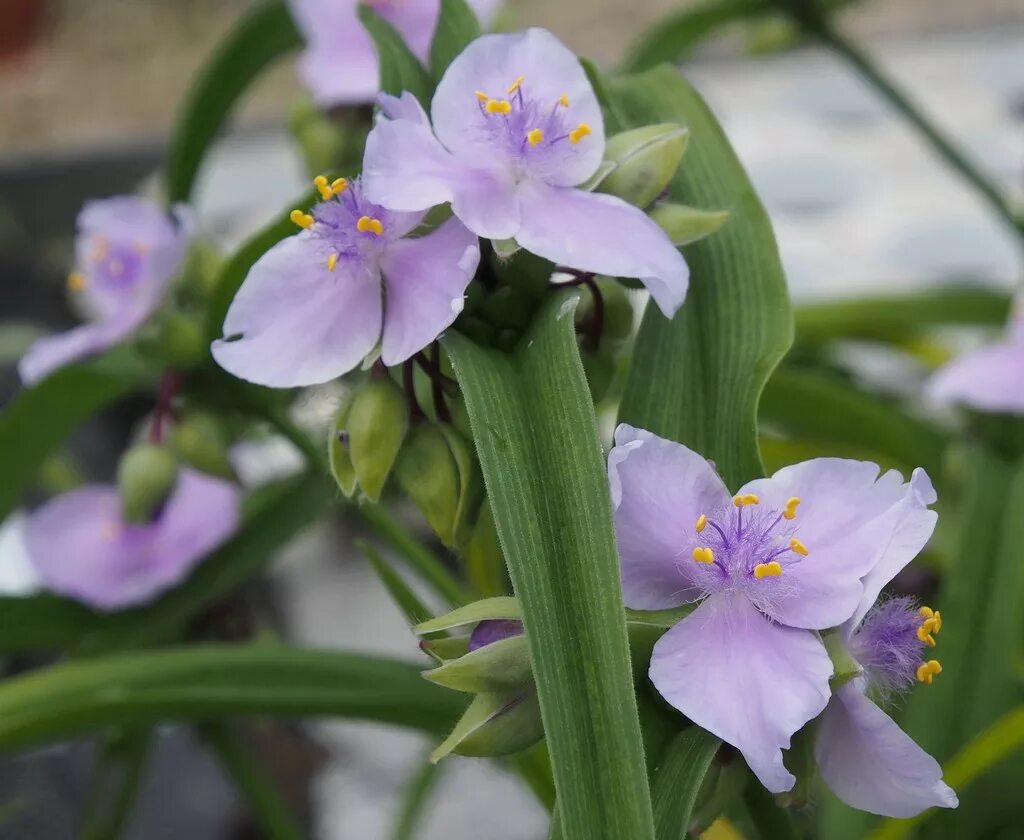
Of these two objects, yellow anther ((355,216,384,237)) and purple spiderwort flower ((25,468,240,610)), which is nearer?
yellow anther ((355,216,384,237))

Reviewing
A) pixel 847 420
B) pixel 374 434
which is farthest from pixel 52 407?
pixel 847 420

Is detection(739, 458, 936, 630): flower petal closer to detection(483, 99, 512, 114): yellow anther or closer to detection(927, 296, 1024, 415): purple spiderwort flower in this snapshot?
detection(483, 99, 512, 114): yellow anther

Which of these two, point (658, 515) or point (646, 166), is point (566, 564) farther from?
point (646, 166)

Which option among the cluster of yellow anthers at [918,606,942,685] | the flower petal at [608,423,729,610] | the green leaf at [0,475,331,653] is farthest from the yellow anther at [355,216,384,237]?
the green leaf at [0,475,331,653]

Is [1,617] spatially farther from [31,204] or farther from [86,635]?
[31,204]

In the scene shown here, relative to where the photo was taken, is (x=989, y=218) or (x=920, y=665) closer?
(x=920, y=665)

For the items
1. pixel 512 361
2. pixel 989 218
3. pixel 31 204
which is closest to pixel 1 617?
pixel 512 361

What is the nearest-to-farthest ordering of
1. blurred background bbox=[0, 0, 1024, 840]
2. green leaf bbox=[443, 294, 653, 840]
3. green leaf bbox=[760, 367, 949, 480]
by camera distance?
green leaf bbox=[443, 294, 653, 840]
green leaf bbox=[760, 367, 949, 480]
blurred background bbox=[0, 0, 1024, 840]

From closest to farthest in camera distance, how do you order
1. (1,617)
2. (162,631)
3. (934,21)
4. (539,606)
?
(539,606) < (1,617) < (162,631) < (934,21)
